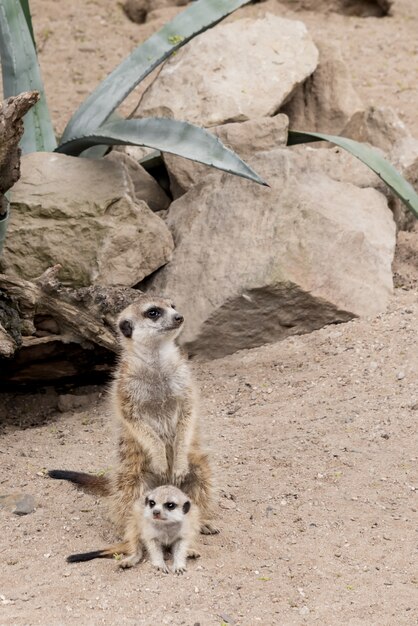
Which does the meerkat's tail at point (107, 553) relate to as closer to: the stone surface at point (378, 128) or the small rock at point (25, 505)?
the small rock at point (25, 505)

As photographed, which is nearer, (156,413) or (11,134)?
(156,413)

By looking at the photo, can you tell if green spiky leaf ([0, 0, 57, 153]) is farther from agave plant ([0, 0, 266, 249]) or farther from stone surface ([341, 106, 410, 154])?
stone surface ([341, 106, 410, 154])

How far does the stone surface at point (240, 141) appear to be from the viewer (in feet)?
Answer: 17.5

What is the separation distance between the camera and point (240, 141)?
534 centimetres

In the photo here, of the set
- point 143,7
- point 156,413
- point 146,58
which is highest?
point 146,58

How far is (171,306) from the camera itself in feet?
11.8

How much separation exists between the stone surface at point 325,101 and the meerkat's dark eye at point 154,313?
2849 mm

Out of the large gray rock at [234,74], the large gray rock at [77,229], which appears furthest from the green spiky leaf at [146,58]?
the large gray rock at [234,74]

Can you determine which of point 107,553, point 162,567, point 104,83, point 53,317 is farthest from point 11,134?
point 162,567

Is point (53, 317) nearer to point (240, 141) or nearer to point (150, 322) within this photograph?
point (150, 322)

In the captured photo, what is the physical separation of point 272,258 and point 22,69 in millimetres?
1574

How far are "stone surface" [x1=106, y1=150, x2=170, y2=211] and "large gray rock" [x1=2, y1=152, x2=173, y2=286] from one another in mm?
532

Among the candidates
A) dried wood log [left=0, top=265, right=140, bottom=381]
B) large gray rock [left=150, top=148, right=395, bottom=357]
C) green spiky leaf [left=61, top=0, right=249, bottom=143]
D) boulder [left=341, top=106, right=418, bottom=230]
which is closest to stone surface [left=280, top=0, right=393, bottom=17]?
boulder [left=341, top=106, right=418, bottom=230]

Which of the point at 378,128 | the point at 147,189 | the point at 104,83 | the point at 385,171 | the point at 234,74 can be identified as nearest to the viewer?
the point at 385,171
